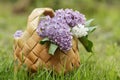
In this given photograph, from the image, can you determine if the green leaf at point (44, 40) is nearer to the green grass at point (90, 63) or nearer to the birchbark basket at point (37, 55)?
the birchbark basket at point (37, 55)

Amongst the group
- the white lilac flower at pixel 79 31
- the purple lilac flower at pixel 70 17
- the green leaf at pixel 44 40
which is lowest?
the green leaf at pixel 44 40

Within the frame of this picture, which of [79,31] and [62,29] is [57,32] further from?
[79,31]

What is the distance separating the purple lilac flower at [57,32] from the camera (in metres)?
2.84

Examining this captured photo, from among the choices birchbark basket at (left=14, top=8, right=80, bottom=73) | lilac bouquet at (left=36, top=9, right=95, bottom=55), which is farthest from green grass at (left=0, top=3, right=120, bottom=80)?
lilac bouquet at (left=36, top=9, right=95, bottom=55)

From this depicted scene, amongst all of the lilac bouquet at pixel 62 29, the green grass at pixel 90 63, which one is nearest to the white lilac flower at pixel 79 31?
the lilac bouquet at pixel 62 29

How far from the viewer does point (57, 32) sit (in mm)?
2836

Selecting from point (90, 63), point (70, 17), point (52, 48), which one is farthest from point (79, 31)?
point (90, 63)

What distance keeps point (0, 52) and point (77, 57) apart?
0.90 metres

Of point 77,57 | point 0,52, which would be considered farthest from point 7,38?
point 77,57

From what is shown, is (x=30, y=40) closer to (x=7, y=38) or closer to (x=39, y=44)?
(x=39, y=44)

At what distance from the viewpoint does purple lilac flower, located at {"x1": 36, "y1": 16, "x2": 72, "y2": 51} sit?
9.30 ft

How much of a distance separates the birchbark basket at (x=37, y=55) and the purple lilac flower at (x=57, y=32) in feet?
0.18

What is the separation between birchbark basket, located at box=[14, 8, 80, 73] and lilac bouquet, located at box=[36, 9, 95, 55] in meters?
0.05

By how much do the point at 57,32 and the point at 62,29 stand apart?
4cm
